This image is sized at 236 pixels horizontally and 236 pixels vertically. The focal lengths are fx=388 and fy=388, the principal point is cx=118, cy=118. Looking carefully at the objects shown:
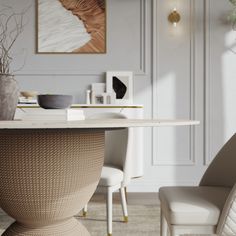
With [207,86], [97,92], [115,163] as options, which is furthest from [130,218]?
[207,86]

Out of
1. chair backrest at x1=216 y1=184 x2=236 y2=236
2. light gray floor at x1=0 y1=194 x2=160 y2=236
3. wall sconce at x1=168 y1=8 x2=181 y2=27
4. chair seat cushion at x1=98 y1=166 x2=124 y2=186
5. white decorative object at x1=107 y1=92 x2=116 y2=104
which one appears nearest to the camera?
chair backrest at x1=216 y1=184 x2=236 y2=236

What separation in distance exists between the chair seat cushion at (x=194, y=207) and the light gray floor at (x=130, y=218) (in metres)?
0.83

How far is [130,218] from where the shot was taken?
8.14 feet

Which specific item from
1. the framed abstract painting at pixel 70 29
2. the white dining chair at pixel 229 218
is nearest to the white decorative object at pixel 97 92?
the framed abstract painting at pixel 70 29

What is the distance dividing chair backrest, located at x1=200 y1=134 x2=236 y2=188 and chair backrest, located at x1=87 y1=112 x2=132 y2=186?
0.67 metres

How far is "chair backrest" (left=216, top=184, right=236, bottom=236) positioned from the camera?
3.86 ft

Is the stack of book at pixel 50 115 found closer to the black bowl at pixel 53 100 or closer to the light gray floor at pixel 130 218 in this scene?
the black bowl at pixel 53 100

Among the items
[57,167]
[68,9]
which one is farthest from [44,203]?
[68,9]

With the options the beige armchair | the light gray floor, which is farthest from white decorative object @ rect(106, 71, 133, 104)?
the beige armchair

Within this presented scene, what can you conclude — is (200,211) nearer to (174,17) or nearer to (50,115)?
(50,115)

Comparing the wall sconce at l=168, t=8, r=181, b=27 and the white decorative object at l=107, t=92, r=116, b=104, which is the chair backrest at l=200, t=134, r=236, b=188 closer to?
the white decorative object at l=107, t=92, r=116, b=104

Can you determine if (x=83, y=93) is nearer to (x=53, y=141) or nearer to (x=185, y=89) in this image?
(x=185, y=89)

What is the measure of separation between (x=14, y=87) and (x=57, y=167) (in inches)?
12.4

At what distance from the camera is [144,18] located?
3.32 m
